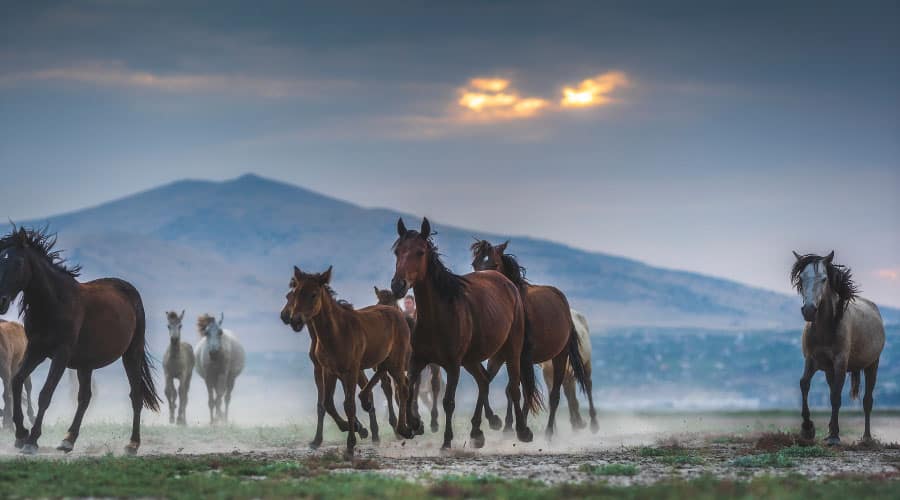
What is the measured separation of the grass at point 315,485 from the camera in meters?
12.0

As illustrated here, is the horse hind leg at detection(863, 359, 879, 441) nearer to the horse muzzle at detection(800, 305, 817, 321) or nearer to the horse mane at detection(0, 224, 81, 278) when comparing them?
the horse muzzle at detection(800, 305, 817, 321)

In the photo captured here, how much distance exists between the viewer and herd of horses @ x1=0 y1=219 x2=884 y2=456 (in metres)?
16.9

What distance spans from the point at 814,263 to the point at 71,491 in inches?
465

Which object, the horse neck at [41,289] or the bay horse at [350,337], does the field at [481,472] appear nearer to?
the bay horse at [350,337]

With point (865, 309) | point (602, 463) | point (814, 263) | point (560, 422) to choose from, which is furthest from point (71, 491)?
point (560, 422)

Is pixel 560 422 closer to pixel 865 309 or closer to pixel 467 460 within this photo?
pixel 865 309

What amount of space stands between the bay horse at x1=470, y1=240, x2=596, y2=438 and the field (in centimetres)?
143

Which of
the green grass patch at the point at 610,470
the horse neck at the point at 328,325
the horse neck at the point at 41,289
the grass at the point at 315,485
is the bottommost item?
the grass at the point at 315,485

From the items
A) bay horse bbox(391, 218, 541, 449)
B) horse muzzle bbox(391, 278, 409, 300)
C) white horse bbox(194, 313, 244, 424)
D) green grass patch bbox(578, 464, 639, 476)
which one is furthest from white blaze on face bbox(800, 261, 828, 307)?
white horse bbox(194, 313, 244, 424)

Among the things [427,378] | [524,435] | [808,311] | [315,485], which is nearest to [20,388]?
[315,485]

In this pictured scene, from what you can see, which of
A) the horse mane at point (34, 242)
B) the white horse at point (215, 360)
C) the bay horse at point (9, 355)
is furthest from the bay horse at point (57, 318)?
the white horse at point (215, 360)

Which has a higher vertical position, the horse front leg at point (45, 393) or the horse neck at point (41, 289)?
the horse neck at point (41, 289)

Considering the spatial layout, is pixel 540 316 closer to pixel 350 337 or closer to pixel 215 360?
pixel 350 337

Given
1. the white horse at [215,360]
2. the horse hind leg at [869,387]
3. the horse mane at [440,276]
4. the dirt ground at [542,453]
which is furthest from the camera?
the white horse at [215,360]
